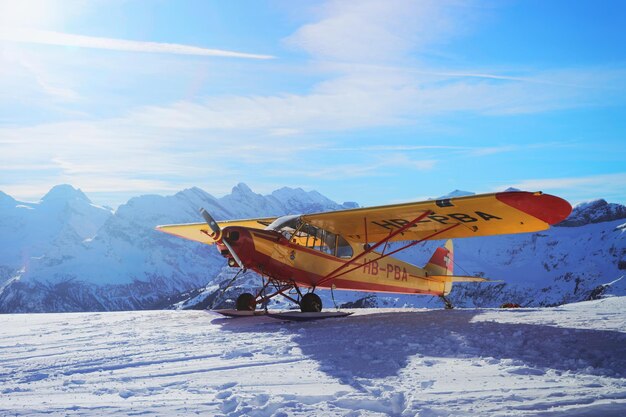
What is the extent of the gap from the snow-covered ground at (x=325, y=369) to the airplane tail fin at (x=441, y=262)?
24.7ft

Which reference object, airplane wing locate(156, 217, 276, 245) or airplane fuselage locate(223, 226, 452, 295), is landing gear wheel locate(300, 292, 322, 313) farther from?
airplane wing locate(156, 217, 276, 245)

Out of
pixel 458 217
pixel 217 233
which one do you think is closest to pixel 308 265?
pixel 217 233

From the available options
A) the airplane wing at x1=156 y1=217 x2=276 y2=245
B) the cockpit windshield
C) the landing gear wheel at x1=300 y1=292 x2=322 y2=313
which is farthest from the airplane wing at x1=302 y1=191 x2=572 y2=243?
the airplane wing at x1=156 y1=217 x2=276 y2=245

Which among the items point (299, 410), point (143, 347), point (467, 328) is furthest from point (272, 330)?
point (299, 410)

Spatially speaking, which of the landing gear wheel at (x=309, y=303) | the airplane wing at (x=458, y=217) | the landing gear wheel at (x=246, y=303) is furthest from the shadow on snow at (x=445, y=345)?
the landing gear wheel at (x=246, y=303)

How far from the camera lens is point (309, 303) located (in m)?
12.9

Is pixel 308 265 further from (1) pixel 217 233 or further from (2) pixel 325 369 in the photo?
(2) pixel 325 369

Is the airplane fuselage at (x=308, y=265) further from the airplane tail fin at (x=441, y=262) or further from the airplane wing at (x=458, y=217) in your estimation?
the airplane tail fin at (x=441, y=262)

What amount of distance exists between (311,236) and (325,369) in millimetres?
7137

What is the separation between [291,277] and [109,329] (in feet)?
13.6

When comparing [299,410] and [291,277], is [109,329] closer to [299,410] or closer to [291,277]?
[291,277]

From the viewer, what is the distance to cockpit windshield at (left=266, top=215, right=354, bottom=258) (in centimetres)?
1295

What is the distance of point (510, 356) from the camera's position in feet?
22.6

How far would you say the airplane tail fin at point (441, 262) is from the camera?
59.7ft
